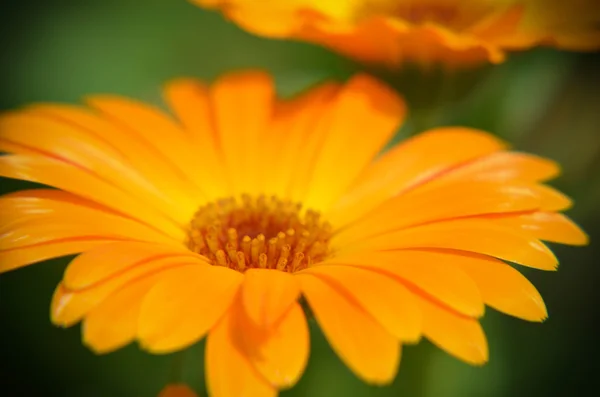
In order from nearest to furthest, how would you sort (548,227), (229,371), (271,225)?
(229,371) → (548,227) → (271,225)

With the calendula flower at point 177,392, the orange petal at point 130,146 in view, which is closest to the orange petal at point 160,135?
the orange petal at point 130,146

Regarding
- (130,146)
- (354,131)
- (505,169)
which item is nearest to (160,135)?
(130,146)

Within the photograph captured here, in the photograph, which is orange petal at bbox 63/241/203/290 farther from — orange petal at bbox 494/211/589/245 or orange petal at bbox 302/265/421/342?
orange petal at bbox 494/211/589/245

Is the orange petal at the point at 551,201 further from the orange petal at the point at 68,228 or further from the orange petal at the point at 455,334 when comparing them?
the orange petal at the point at 68,228

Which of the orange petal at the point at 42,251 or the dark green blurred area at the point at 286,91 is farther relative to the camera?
the dark green blurred area at the point at 286,91

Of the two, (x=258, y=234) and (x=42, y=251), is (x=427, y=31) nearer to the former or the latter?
(x=258, y=234)

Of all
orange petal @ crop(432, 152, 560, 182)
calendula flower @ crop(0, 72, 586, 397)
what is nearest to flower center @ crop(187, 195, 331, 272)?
calendula flower @ crop(0, 72, 586, 397)

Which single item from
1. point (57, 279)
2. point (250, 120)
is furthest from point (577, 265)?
point (57, 279)
